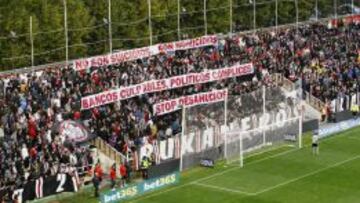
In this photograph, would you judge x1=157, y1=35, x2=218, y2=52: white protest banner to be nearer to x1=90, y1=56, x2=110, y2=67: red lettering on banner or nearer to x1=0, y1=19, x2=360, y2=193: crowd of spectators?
x1=0, y1=19, x2=360, y2=193: crowd of spectators

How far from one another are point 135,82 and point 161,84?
3339 mm

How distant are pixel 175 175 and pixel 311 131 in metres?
13.9

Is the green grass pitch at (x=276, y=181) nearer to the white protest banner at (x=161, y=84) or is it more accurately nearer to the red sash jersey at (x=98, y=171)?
the red sash jersey at (x=98, y=171)

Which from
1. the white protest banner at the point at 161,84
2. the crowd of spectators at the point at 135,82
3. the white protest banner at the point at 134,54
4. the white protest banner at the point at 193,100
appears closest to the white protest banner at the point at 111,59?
the white protest banner at the point at 134,54

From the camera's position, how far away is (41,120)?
41219mm

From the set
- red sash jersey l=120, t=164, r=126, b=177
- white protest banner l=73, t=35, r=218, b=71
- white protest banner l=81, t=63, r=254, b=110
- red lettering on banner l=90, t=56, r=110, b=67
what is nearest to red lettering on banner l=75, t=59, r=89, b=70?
white protest banner l=73, t=35, r=218, b=71

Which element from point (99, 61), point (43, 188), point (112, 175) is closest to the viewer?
point (43, 188)

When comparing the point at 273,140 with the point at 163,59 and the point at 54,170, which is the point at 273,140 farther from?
the point at 54,170

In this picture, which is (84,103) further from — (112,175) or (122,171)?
(112,175)

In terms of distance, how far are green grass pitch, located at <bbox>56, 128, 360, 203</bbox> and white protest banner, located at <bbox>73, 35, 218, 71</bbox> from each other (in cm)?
815

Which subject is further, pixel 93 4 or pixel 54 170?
pixel 93 4

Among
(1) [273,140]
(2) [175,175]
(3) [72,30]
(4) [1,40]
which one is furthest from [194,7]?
(2) [175,175]

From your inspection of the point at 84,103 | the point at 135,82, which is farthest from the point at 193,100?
the point at 84,103

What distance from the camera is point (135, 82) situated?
49250mm
